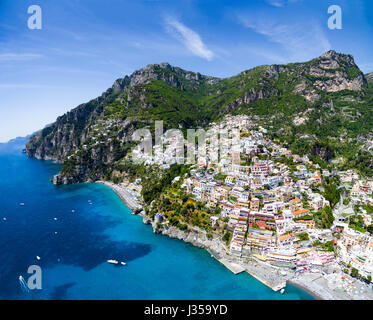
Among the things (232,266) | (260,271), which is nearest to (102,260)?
(232,266)

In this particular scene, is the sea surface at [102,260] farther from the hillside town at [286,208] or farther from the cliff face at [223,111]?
the cliff face at [223,111]

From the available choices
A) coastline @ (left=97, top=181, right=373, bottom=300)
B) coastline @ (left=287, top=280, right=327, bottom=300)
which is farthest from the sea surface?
coastline @ (left=97, top=181, right=373, bottom=300)

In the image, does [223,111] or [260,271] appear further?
[223,111]

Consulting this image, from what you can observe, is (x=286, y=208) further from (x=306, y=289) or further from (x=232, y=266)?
(x=232, y=266)

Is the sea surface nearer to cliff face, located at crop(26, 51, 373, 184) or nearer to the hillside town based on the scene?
the hillside town

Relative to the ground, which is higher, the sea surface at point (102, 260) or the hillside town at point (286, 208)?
the hillside town at point (286, 208)

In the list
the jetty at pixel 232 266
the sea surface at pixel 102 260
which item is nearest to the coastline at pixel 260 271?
the jetty at pixel 232 266
